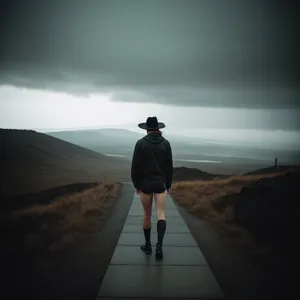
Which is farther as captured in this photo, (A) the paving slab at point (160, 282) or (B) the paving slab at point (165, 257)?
(B) the paving slab at point (165, 257)

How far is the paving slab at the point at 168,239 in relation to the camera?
413 cm

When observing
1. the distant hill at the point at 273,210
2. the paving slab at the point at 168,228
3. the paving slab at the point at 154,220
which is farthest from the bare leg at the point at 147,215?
the distant hill at the point at 273,210

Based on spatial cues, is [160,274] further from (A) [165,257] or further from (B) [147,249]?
(B) [147,249]

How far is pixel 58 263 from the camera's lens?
3.79 metres

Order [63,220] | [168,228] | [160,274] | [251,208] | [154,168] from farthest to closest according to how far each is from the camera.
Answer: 1. [251,208]
2. [63,220]
3. [168,228]
4. [154,168]
5. [160,274]

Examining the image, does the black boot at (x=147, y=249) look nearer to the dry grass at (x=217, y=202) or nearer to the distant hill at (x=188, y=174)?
the dry grass at (x=217, y=202)

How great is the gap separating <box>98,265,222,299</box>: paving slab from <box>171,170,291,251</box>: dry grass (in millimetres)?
1672

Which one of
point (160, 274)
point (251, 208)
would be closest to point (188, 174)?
point (251, 208)

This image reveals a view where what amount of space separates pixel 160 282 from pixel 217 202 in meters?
4.52

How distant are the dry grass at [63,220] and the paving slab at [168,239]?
0.89 metres

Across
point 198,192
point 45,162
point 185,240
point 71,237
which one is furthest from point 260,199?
point 45,162

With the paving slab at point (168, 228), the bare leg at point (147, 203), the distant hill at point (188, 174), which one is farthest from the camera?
the distant hill at point (188, 174)

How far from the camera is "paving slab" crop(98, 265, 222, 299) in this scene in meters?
2.71

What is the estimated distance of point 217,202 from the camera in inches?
282
